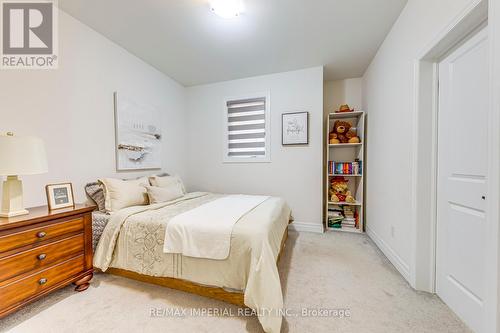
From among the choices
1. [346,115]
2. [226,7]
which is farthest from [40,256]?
[346,115]

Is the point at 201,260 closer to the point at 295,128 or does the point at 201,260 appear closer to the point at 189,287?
the point at 189,287

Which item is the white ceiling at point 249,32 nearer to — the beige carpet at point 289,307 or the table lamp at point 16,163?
the table lamp at point 16,163

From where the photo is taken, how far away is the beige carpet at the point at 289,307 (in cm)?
126

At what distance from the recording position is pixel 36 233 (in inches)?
52.7

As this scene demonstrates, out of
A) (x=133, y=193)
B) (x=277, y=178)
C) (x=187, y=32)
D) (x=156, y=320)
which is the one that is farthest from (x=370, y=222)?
(x=187, y=32)

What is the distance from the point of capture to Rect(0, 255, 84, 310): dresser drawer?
1.19 metres

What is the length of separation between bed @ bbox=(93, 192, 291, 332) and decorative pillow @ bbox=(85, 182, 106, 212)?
0.15m

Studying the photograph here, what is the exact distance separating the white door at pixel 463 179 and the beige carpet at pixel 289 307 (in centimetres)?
22

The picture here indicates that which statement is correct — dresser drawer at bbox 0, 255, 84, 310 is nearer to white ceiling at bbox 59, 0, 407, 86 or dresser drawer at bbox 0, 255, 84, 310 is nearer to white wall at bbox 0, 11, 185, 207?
white wall at bbox 0, 11, 185, 207

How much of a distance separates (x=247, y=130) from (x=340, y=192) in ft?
6.50

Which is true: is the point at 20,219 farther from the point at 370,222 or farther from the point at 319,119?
the point at 370,222

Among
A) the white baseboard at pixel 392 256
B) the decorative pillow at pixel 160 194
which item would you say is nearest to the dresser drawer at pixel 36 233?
the decorative pillow at pixel 160 194

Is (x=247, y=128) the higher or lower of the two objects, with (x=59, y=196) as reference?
higher

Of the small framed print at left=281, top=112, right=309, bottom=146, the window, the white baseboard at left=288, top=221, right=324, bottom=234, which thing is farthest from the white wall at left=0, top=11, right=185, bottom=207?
the white baseboard at left=288, top=221, right=324, bottom=234
